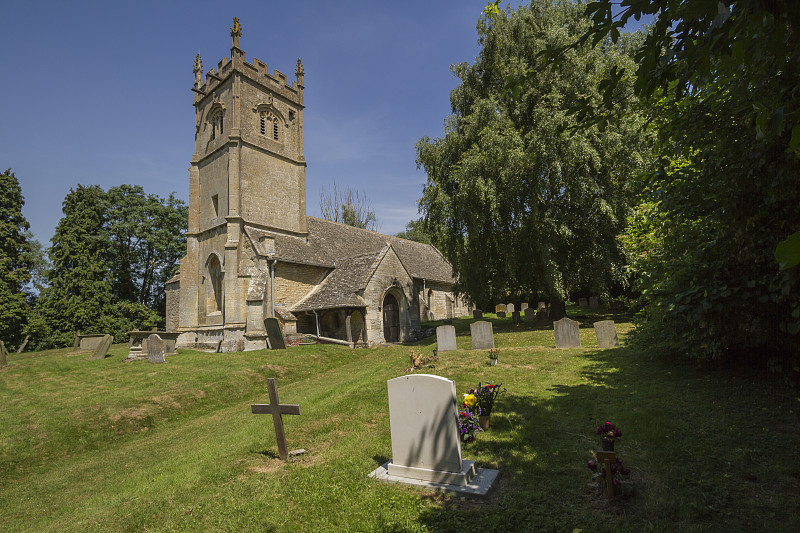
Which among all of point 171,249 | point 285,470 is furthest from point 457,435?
point 171,249

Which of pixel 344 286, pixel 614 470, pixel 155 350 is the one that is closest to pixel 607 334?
pixel 614 470

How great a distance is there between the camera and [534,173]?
17.2 meters

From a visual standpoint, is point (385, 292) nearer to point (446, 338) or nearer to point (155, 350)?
point (446, 338)

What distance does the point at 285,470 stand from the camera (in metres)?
5.90

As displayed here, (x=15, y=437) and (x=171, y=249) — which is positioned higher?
(x=171, y=249)

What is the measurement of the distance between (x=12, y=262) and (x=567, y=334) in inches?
1478

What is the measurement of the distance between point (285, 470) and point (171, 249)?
36.9 metres

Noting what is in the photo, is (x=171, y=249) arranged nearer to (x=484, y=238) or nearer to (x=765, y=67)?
(x=484, y=238)

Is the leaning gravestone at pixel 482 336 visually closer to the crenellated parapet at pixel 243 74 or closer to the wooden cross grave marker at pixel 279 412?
the wooden cross grave marker at pixel 279 412

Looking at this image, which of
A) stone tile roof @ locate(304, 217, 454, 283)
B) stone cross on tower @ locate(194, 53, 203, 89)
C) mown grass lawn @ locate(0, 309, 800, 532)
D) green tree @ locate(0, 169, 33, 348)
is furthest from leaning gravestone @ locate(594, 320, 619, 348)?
green tree @ locate(0, 169, 33, 348)

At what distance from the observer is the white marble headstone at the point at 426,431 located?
193 inches

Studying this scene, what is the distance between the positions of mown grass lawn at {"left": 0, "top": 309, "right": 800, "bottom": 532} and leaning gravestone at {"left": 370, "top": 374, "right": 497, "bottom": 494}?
0.25m

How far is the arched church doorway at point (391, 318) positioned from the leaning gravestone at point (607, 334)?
1209 cm

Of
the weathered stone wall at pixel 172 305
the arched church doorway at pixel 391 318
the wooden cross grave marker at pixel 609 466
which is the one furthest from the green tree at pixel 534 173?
the weathered stone wall at pixel 172 305
